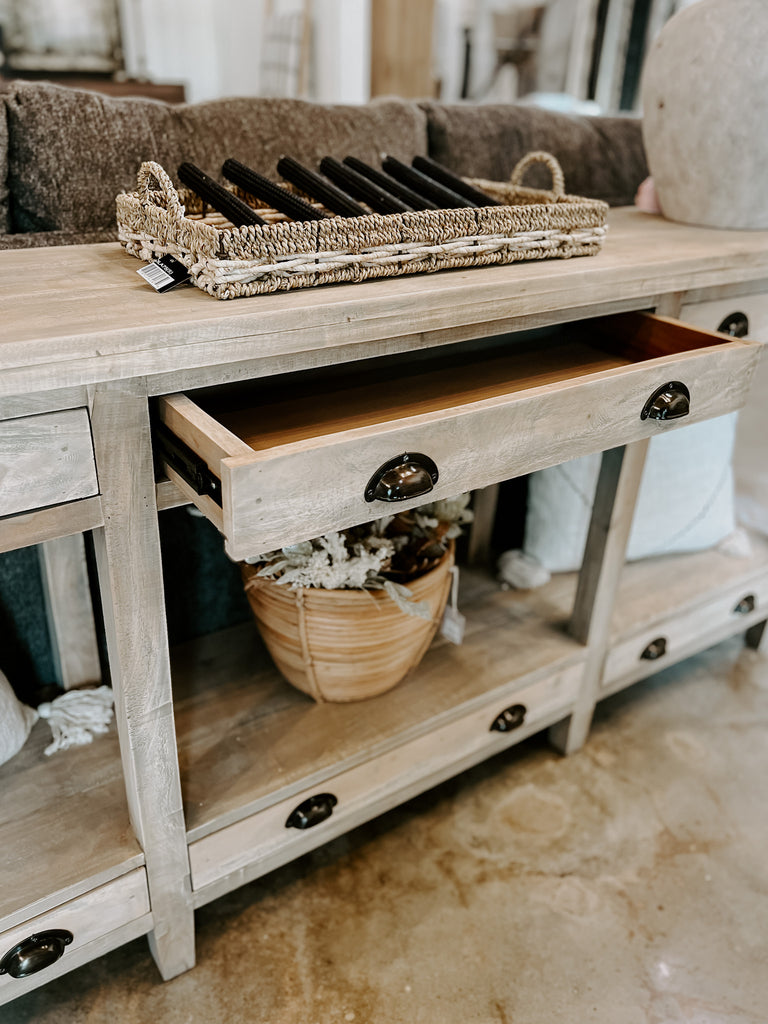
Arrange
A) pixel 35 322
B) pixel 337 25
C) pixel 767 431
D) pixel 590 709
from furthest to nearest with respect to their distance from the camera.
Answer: pixel 337 25
pixel 767 431
pixel 590 709
pixel 35 322

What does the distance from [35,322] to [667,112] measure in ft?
3.30

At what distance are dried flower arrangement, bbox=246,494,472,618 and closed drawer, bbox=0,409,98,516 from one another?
357mm

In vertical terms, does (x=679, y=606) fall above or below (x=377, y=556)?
below

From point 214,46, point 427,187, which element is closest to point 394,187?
point 427,187

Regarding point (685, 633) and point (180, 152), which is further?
point (685, 633)

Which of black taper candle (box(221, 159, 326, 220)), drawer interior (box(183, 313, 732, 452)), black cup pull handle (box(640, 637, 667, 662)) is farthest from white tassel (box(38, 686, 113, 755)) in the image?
black cup pull handle (box(640, 637, 667, 662))

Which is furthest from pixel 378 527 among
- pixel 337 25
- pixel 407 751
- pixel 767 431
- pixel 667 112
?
pixel 337 25

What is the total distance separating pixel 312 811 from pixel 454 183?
791 millimetres

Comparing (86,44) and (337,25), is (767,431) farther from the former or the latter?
(86,44)

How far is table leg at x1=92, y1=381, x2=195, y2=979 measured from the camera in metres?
0.65

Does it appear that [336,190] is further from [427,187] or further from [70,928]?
[70,928]

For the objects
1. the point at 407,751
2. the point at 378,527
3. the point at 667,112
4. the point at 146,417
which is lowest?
the point at 407,751

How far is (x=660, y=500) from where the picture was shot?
1.45 metres

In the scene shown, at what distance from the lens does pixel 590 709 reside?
4.34 feet
